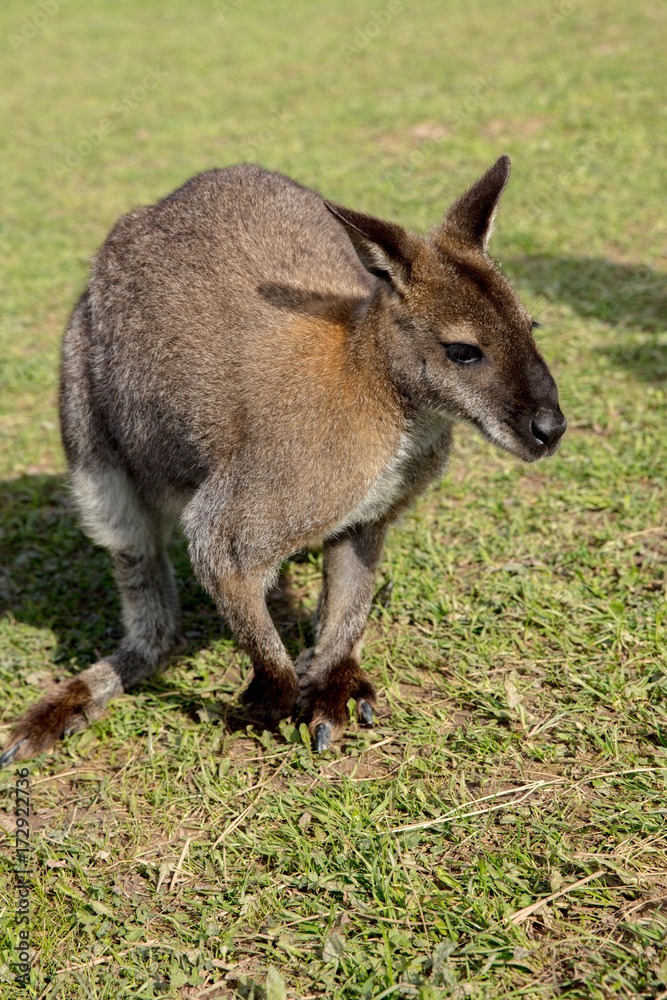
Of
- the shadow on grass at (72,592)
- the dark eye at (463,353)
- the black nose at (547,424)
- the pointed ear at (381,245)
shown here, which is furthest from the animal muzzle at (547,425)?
the shadow on grass at (72,592)

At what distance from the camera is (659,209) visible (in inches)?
250

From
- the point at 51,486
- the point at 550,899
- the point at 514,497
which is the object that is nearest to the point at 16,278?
the point at 51,486

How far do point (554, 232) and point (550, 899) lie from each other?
5.01 m

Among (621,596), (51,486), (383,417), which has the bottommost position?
(51,486)

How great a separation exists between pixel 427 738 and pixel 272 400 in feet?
3.76

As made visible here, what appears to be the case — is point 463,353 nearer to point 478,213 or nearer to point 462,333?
point 462,333

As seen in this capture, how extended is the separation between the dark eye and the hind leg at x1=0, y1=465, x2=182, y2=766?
134cm

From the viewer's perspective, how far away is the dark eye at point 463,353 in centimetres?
251

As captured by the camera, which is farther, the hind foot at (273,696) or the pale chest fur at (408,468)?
the hind foot at (273,696)

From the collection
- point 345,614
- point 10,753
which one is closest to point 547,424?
point 345,614

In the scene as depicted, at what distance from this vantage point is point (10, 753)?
2.96 metres

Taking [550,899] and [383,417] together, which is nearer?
[550,899]

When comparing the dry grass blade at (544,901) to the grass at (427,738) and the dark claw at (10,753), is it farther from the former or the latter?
the dark claw at (10,753)

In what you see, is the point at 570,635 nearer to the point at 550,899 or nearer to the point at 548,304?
the point at 550,899
